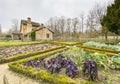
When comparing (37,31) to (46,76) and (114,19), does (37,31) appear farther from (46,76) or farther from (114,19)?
(46,76)

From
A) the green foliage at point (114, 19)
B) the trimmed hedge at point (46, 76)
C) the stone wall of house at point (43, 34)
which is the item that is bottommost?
the trimmed hedge at point (46, 76)

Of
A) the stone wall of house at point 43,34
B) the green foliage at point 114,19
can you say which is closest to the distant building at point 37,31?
the stone wall of house at point 43,34

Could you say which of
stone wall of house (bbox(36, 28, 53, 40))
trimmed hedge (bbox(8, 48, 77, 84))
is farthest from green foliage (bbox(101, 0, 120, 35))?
stone wall of house (bbox(36, 28, 53, 40))

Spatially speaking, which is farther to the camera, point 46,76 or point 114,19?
point 114,19

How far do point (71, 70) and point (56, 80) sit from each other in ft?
3.15

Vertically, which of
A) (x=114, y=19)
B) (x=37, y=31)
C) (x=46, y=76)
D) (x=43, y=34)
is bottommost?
(x=46, y=76)

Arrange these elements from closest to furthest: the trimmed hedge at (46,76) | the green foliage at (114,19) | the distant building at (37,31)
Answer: the trimmed hedge at (46,76) < the green foliage at (114,19) < the distant building at (37,31)

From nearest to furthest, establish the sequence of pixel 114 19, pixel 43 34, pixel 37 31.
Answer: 1. pixel 114 19
2. pixel 37 31
3. pixel 43 34

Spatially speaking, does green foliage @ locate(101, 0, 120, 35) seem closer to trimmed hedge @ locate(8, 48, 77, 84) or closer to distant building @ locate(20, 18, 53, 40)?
trimmed hedge @ locate(8, 48, 77, 84)

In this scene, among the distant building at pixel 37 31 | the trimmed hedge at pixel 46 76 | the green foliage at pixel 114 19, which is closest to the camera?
the trimmed hedge at pixel 46 76

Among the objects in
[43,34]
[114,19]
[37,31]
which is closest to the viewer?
[114,19]

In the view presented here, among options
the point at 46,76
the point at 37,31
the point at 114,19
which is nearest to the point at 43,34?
the point at 37,31

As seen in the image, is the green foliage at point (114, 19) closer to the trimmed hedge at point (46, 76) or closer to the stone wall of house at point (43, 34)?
the trimmed hedge at point (46, 76)

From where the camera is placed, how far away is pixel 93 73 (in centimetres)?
582
